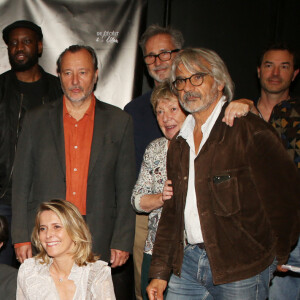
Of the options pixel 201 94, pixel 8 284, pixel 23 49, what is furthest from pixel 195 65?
pixel 23 49

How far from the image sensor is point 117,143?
3.29 m

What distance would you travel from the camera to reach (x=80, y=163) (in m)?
3.22

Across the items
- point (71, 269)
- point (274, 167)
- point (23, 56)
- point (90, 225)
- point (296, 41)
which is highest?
point (296, 41)

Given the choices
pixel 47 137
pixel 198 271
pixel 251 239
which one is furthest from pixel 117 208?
pixel 251 239

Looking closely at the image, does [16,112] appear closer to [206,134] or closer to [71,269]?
[71,269]

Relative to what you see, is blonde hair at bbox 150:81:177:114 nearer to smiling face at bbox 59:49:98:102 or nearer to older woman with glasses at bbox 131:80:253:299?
older woman with glasses at bbox 131:80:253:299

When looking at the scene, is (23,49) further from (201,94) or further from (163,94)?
(201,94)

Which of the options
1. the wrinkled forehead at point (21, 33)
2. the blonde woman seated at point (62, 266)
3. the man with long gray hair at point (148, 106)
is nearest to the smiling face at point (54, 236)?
the blonde woman seated at point (62, 266)

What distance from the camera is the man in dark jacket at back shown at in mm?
3756

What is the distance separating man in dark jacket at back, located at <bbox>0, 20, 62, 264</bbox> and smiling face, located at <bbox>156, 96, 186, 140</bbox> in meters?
1.19

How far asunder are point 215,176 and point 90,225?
1.24 m

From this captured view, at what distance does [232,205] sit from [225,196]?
0.17ft

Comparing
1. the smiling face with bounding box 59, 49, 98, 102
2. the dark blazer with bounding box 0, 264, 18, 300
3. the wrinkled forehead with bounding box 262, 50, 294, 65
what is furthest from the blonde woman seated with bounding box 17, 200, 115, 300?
the wrinkled forehead with bounding box 262, 50, 294, 65

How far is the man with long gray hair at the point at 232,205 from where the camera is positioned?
7.11 ft
